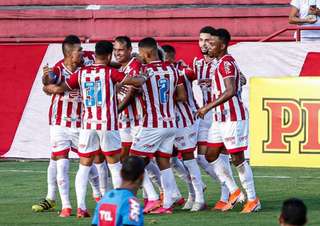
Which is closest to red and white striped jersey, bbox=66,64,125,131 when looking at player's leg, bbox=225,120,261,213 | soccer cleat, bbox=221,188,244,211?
player's leg, bbox=225,120,261,213

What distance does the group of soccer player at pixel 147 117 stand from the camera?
14102mm

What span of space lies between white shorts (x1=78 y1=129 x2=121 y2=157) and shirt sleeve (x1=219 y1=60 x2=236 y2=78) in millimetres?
1409

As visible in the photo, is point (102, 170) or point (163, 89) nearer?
point (163, 89)

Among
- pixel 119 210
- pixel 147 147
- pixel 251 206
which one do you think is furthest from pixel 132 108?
pixel 119 210

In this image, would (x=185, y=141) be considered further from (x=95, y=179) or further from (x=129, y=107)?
(x=95, y=179)

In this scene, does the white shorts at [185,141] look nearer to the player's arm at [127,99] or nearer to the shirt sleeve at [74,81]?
the player's arm at [127,99]

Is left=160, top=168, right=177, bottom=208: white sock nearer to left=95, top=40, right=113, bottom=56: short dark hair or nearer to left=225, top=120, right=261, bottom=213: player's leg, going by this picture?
left=225, top=120, right=261, bottom=213: player's leg

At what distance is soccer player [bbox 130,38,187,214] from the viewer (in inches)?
567

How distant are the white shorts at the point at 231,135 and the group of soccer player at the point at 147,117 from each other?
0.01 m

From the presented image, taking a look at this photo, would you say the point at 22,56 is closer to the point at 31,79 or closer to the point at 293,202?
the point at 31,79

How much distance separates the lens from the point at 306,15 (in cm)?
2158

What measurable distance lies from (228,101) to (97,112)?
5.29 ft

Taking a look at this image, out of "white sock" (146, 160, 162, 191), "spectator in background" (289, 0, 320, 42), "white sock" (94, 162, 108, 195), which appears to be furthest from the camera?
"spectator in background" (289, 0, 320, 42)

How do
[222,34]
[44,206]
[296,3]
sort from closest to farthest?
[222,34]
[44,206]
[296,3]
